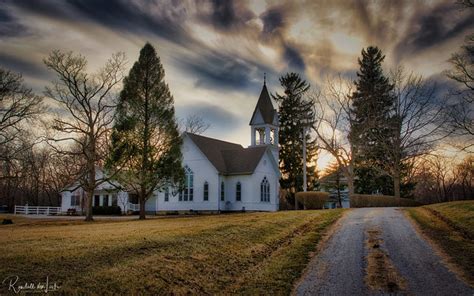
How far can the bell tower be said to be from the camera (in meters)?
47.5

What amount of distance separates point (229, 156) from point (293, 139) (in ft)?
46.1

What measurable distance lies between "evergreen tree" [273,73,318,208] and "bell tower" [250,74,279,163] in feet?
21.5

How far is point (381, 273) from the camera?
36.8 ft

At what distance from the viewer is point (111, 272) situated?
9.78 meters

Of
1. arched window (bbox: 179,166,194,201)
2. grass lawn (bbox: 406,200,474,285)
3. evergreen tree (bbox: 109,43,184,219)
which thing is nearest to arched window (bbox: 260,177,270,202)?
arched window (bbox: 179,166,194,201)

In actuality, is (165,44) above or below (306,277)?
above

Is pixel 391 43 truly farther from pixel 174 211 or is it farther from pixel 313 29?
pixel 174 211

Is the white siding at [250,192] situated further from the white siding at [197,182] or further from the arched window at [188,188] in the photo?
the arched window at [188,188]

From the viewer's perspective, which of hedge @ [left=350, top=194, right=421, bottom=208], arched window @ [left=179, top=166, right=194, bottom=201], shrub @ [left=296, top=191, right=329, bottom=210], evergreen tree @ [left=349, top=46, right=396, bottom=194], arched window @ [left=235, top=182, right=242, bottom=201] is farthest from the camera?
evergreen tree @ [left=349, top=46, right=396, bottom=194]

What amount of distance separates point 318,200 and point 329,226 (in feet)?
51.6

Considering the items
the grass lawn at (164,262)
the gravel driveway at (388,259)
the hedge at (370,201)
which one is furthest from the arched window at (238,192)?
the grass lawn at (164,262)

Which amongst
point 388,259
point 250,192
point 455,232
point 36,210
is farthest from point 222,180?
point 388,259

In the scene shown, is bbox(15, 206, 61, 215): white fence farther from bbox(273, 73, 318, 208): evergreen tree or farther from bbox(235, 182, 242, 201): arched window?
bbox(273, 73, 318, 208): evergreen tree

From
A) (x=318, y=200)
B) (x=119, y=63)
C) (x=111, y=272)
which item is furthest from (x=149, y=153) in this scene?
(x=111, y=272)
